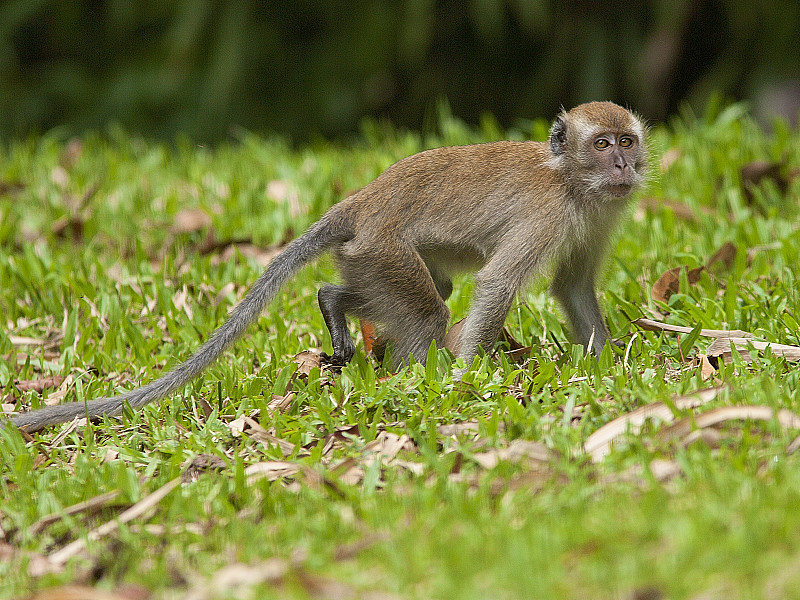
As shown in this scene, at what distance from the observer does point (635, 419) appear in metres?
3.80

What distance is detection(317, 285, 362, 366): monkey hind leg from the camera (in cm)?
512

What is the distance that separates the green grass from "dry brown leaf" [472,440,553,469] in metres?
0.02

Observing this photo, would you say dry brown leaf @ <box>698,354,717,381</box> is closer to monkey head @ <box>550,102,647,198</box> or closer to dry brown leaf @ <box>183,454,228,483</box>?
monkey head @ <box>550,102,647,198</box>

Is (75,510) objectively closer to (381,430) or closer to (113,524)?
(113,524)

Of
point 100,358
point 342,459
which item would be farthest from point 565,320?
point 100,358

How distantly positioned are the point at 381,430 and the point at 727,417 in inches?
53.2

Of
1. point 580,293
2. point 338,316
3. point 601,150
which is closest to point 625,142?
point 601,150

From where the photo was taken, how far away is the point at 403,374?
459 centimetres

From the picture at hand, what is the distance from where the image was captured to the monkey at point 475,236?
16.1 ft

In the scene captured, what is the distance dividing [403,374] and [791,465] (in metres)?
1.81

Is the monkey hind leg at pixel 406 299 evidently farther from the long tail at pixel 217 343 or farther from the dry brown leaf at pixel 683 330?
the dry brown leaf at pixel 683 330

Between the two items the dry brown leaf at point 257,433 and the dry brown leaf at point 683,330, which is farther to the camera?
the dry brown leaf at point 683,330

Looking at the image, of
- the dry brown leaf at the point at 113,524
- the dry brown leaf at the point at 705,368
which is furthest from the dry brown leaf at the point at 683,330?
the dry brown leaf at the point at 113,524

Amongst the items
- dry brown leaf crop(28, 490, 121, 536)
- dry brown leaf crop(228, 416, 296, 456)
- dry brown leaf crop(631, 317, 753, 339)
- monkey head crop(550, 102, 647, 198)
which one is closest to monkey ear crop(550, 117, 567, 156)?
monkey head crop(550, 102, 647, 198)
